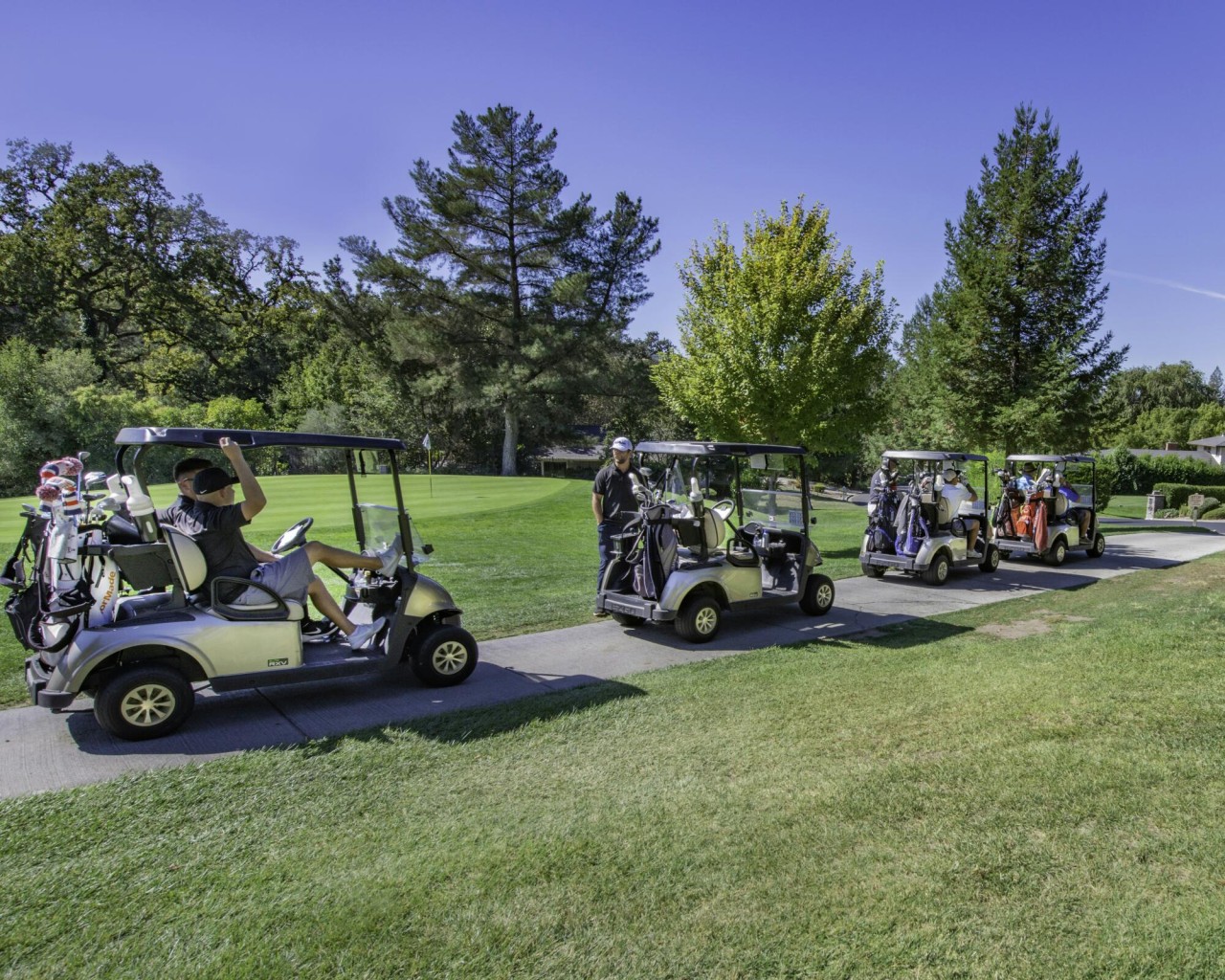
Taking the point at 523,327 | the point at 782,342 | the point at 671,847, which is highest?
the point at 523,327

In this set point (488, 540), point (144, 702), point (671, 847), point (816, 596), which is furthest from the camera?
point (488, 540)

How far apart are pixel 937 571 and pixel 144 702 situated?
9619 millimetres

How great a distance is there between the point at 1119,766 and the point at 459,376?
37.5m

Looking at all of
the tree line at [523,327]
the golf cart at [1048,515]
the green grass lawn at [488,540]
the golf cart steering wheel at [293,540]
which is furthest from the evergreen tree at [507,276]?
the golf cart steering wheel at [293,540]

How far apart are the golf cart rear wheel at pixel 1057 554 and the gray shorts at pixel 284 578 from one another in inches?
476

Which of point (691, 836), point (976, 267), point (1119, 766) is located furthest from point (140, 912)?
point (976, 267)

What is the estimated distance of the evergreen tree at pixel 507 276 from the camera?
3684cm

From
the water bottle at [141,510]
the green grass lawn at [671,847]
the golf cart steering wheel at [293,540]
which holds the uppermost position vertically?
the water bottle at [141,510]

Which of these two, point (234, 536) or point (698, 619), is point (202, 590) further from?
point (698, 619)

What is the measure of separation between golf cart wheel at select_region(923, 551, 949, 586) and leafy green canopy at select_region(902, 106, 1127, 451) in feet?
37.2

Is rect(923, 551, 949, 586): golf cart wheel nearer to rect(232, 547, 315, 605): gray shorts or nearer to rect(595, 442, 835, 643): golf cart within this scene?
rect(595, 442, 835, 643): golf cart

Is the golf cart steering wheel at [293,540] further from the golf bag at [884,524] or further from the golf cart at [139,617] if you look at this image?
the golf bag at [884,524]

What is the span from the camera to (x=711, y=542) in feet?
24.4

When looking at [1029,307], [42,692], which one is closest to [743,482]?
[42,692]
